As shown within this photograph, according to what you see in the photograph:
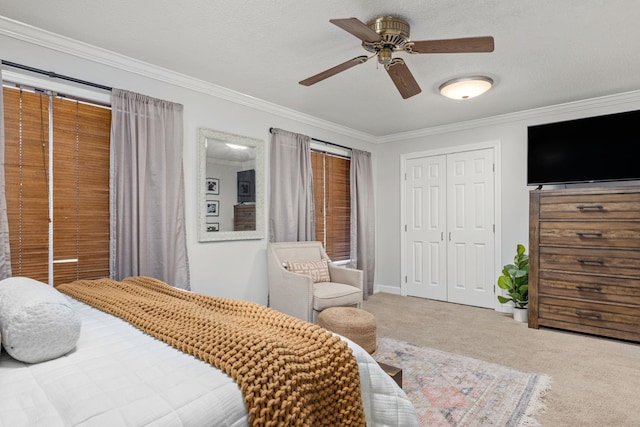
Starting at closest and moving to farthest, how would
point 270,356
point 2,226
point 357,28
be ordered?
1. point 270,356
2. point 357,28
3. point 2,226

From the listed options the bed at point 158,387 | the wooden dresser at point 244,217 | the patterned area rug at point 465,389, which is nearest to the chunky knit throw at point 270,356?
the bed at point 158,387

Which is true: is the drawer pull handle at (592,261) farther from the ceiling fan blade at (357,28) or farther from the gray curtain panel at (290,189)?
the ceiling fan blade at (357,28)

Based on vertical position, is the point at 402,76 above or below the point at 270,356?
above

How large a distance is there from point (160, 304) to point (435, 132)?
4.33 meters

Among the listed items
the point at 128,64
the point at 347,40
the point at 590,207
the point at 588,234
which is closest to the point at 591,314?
the point at 588,234

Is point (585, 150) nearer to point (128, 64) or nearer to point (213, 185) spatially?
point (213, 185)

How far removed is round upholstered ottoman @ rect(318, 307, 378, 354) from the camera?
8.79 ft

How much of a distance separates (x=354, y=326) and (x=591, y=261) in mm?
2493

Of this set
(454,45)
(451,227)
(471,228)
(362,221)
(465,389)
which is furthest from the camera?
(362,221)

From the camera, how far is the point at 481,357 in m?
2.85

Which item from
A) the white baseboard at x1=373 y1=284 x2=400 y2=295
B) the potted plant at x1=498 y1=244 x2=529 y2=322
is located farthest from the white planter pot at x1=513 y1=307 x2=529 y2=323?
the white baseboard at x1=373 y1=284 x2=400 y2=295

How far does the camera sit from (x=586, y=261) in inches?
133

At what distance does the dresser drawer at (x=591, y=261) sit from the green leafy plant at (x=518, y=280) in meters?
0.37

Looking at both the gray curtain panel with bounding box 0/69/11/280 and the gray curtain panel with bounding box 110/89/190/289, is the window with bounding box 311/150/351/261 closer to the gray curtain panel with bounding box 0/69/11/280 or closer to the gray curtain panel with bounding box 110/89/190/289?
the gray curtain panel with bounding box 110/89/190/289
